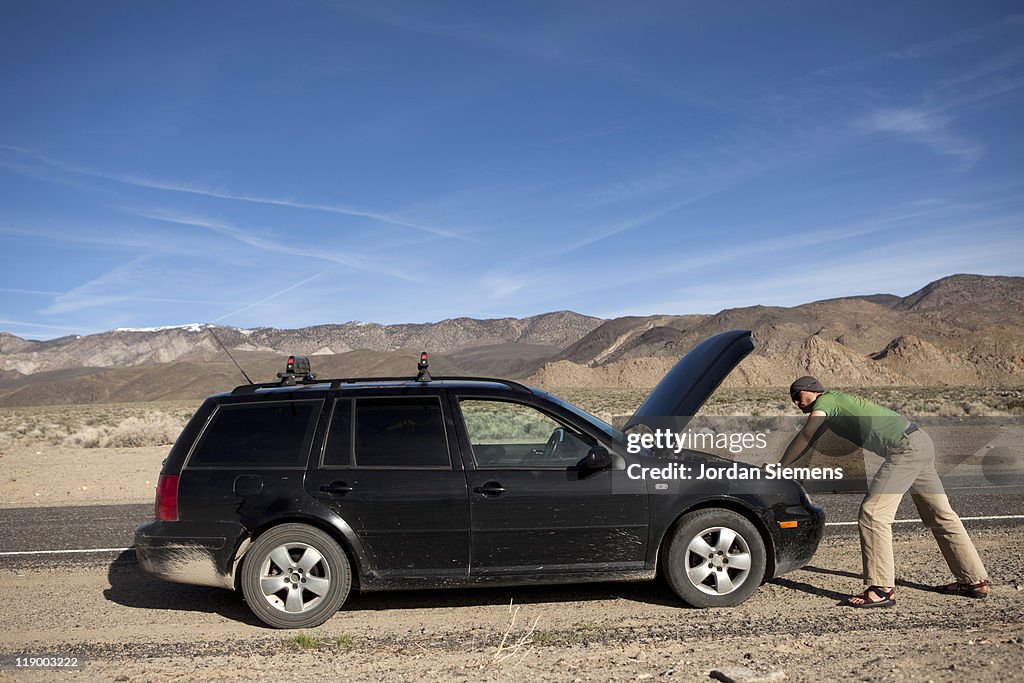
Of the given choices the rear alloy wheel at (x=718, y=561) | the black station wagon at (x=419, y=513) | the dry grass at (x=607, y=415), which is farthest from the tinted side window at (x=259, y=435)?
the dry grass at (x=607, y=415)

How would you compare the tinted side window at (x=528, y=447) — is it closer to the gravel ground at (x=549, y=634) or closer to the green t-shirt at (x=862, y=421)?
the gravel ground at (x=549, y=634)

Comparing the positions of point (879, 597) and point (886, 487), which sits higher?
point (886, 487)

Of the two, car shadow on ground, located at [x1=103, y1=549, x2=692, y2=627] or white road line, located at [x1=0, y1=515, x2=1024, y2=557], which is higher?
white road line, located at [x1=0, y1=515, x2=1024, y2=557]

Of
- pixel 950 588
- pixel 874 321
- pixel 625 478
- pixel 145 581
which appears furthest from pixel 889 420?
pixel 874 321

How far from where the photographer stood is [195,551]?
Result: 5602 mm

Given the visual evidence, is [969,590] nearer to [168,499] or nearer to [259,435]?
[259,435]

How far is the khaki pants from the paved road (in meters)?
2.18

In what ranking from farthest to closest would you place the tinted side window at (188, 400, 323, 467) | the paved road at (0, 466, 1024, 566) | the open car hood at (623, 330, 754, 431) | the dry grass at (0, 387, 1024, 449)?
the dry grass at (0, 387, 1024, 449), the paved road at (0, 466, 1024, 566), the open car hood at (623, 330, 754, 431), the tinted side window at (188, 400, 323, 467)

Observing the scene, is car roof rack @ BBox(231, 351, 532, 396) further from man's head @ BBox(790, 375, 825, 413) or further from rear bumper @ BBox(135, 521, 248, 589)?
man's head @ BBox(790, 375, 825, 413)

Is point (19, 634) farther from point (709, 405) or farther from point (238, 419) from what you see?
point (709, 405)

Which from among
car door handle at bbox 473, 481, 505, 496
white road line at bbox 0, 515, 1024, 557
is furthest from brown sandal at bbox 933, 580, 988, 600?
car door handle at bbox 473, 481, 505, 496

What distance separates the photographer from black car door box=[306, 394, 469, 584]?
5547mm

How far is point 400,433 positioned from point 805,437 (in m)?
2.88

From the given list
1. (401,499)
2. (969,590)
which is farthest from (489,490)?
→ (969,590)
